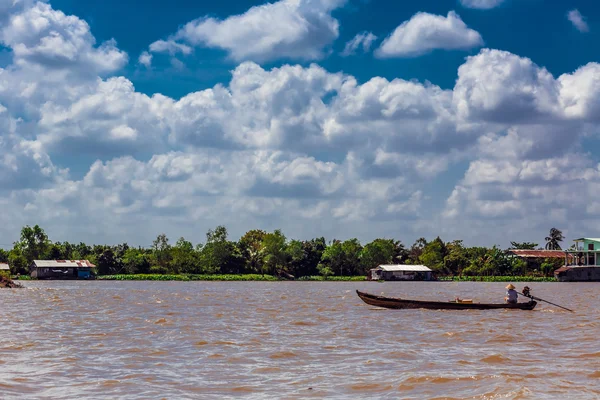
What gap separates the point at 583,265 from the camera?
110062 mm

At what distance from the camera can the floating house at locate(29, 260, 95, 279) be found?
107 meters

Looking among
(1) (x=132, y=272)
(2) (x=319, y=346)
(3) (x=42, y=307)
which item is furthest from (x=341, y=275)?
(2) (x=319, y=346)

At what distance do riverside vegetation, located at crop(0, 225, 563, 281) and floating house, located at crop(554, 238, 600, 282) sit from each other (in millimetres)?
4209

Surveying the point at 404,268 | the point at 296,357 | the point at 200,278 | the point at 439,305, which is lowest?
the point at 200,278

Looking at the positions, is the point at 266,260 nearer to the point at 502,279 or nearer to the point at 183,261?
the point at 183,261

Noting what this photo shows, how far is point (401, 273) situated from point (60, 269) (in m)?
54.6

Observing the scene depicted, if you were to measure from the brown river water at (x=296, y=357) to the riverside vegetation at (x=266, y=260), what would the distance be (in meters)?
82.8

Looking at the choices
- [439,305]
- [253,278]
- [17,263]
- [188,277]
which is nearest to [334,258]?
[253,278]

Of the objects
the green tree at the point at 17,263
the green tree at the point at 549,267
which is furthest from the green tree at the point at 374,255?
the green tree at the point at 17,263

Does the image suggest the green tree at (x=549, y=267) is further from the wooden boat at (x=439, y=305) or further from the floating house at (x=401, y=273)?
the wooden boat at (x=439, y=305)

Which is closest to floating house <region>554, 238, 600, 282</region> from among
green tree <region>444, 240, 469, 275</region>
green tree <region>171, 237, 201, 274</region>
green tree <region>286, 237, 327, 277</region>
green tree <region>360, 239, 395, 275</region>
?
green tree <region>444, 240, 469, 275</region>

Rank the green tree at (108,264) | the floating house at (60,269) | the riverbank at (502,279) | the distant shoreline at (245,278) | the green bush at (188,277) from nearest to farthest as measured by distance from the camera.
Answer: the floating house at (60,269) → the riverbank at (502,279) → the distant shoreline at (245,278) → the green bush at (188,277) → the green tree at (108,264)

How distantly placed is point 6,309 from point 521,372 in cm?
2727

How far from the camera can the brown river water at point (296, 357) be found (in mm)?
13891
